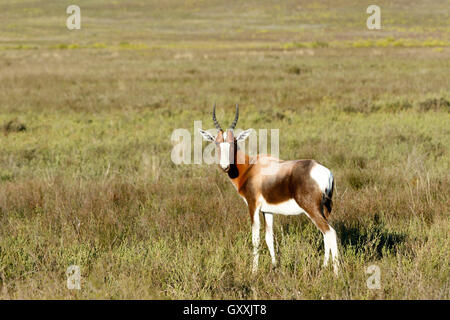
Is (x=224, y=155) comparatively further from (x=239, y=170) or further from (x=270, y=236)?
(x=270, y=236)

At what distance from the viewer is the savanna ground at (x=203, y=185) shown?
13.4 ft

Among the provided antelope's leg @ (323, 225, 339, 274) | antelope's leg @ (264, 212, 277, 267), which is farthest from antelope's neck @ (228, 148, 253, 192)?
antelope's leg @ (323, 225, 339, 274)

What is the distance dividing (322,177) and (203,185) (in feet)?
12.8

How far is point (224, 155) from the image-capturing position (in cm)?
391

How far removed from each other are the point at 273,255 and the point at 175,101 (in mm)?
14931

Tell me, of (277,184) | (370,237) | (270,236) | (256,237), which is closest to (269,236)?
(270,236)

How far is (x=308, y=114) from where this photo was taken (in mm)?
15406

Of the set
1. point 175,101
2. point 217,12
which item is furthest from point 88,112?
point 217,12

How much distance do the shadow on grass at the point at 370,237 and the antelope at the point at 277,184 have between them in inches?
32.5

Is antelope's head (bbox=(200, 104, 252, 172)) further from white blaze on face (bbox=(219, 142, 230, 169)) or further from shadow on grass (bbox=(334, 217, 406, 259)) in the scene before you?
shadow on grass (bbox=(334, 217, 406, 259))

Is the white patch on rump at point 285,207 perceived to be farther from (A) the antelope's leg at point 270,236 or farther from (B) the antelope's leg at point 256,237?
(A) the antelope's leg at point 270,236

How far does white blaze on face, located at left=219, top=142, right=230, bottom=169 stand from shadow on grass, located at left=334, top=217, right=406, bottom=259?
158 cm

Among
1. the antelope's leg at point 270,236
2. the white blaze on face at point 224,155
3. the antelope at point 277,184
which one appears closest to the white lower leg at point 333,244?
the antelope at point 277,184

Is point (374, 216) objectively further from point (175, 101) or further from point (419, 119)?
point (175, 101)
